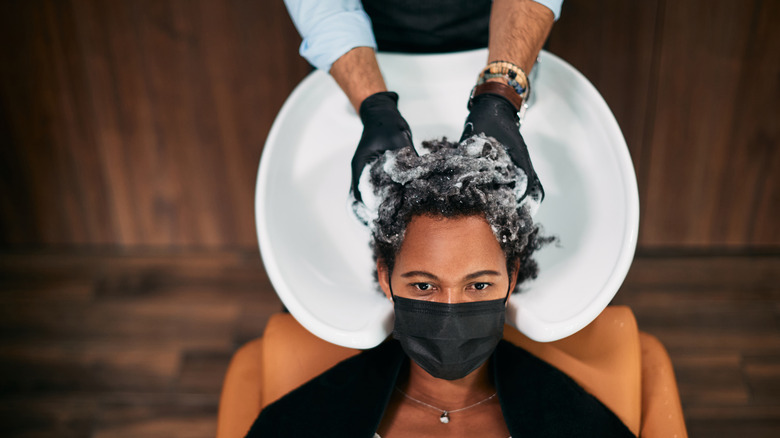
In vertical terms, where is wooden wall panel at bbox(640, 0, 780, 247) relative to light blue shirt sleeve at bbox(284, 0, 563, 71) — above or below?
below

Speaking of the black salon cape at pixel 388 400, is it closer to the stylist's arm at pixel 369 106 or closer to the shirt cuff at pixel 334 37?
the stylist's arm at pixel 369 106

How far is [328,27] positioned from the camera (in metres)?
1.17

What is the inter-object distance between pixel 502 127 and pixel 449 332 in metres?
0.35

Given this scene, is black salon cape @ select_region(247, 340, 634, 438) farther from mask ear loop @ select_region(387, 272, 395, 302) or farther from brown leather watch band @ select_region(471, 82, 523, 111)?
brown leather watch band @ select_region(471, 82, 523, 111)

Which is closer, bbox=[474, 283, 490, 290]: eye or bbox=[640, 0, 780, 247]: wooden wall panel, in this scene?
bbox=[474, 283, 490, 290]: eye

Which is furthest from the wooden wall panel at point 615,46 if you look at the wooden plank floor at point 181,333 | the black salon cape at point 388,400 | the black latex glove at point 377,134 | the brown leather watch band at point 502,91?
the black salon cape at point 388,400

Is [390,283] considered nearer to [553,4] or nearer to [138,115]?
[553,4]

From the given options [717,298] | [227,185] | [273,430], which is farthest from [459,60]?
[717,298]

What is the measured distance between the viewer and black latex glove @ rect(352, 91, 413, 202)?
3.36ft

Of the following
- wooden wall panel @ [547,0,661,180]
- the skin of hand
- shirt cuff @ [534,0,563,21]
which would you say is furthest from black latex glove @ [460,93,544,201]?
wooden wall panel @ [547,0,661,180]

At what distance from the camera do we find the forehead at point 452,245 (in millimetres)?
952

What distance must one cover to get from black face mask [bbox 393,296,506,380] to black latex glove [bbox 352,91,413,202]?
0.70ft

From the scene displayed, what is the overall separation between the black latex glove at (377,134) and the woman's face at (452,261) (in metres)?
0.13

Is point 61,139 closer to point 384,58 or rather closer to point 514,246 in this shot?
point 384,58
